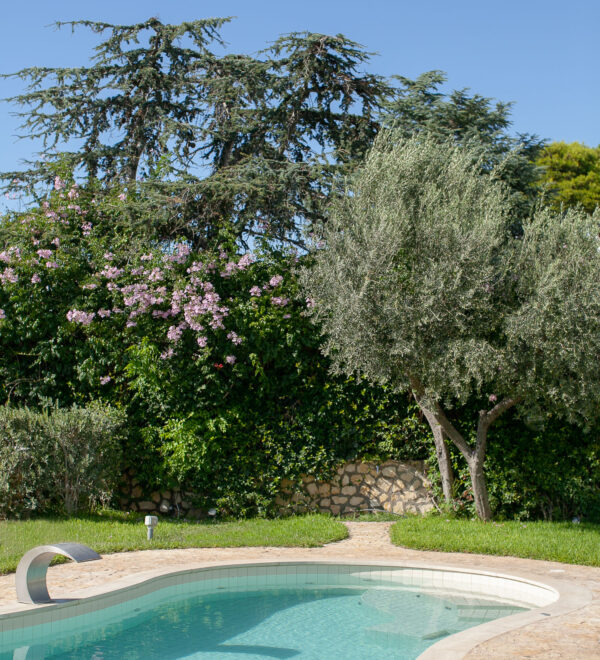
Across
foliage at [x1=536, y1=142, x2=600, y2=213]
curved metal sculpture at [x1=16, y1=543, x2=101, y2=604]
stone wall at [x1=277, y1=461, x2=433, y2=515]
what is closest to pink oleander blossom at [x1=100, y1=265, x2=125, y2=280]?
stone wall at [x1=277, y1=461, x2=433, y2=515]

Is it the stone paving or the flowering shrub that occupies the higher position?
the flowering shrub

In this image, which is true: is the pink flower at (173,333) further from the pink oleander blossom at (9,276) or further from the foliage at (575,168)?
the foliage at (575,168)

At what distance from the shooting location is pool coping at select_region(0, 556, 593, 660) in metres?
5.09

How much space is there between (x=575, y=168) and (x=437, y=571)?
2667 cm

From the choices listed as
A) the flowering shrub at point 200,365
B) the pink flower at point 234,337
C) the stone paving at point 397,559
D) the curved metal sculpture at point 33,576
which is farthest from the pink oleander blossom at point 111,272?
the curved metal sculpture at point 33,576

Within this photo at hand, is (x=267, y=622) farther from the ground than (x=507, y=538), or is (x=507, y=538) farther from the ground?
(x=507, y=538)

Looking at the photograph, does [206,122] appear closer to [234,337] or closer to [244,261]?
[244,261]

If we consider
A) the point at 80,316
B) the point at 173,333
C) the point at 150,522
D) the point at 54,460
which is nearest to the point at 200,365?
the point at 173,333

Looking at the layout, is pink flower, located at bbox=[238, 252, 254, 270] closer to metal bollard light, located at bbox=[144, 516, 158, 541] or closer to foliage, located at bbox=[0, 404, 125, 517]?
foliage, located at bbox=[0, 404, 125, 517]

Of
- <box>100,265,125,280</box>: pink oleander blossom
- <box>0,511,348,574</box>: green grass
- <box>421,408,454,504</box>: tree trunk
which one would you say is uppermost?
<box>100,265,125,280</box>: pink oleander blossom

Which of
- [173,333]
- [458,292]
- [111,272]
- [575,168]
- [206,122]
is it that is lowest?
[173,333]

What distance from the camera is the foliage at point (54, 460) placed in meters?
10.8

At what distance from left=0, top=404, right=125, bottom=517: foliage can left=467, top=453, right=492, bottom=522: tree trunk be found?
226 inches

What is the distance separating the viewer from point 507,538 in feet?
30.8
